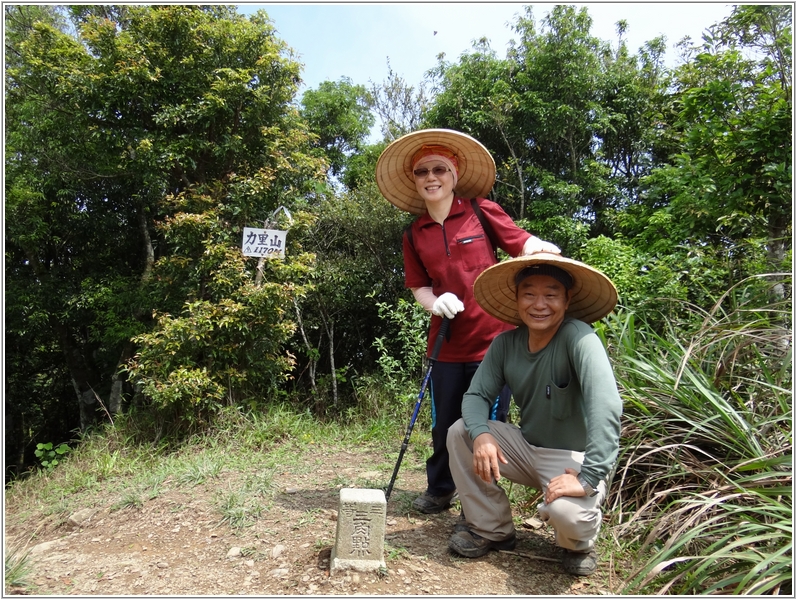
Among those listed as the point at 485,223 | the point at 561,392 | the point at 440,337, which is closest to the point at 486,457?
the point at 561,392

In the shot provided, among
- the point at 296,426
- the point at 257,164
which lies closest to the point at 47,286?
the point at 257,164

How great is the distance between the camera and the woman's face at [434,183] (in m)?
2.99

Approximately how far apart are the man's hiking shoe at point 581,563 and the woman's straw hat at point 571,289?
3.32 ft

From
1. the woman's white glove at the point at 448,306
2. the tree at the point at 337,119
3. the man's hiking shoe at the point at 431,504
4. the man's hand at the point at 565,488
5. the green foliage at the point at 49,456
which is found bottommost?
the green foliage at the point at 49,456

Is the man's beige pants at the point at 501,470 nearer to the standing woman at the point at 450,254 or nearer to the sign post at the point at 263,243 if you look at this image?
the standing woman at the point at 450,254

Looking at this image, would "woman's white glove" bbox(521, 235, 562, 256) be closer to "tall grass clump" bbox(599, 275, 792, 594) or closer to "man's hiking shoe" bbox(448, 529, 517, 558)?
Result: "tall grass clump" bbox(599, 275, 792, 594)

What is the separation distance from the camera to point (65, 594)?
242cm

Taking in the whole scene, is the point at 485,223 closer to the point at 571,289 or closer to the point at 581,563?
the point at 571,289

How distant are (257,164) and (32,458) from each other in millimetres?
9046

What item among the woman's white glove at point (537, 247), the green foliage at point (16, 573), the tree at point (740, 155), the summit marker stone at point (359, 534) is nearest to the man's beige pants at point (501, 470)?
the summit marker stone at point (359, 534)

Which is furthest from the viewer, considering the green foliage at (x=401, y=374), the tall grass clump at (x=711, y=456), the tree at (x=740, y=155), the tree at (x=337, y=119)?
the tree at (x=337, y=119)

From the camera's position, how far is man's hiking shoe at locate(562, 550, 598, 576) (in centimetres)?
240

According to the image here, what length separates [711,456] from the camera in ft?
8.78

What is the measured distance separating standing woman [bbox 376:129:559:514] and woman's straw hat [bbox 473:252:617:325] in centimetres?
19
